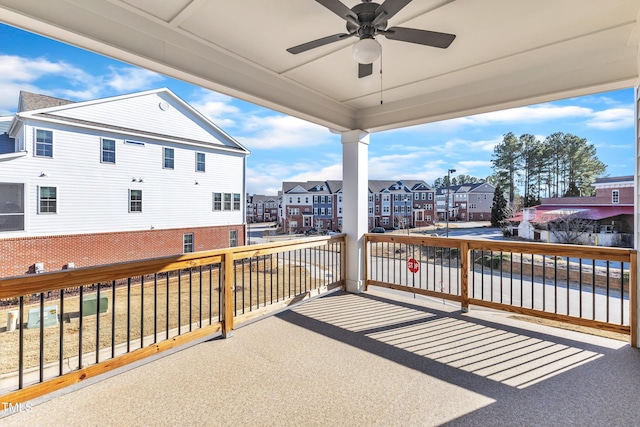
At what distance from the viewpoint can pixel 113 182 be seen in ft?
9.12

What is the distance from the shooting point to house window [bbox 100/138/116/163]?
2764mm

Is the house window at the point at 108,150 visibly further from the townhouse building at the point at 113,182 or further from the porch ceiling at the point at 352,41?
the porch ceiling at the point at 352,41

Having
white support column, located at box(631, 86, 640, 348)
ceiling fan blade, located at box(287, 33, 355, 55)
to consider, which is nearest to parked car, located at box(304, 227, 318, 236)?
ceiling fan blade, located at box(287, 33, 355, 55)

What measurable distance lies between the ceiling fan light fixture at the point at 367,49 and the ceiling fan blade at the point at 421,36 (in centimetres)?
13

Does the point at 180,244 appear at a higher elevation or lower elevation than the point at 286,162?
lower

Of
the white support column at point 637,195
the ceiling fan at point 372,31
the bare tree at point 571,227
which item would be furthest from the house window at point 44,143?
the white support column at point 637,195

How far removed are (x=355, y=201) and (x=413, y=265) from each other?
46.8 inches

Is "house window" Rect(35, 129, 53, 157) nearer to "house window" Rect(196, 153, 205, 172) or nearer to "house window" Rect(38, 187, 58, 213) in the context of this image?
"house window" Rect(38, 187, 58, 213)

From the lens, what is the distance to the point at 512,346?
97.1 inches

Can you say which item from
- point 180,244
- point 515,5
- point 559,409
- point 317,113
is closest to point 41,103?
point 180,244

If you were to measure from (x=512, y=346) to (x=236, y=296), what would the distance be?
255 cm

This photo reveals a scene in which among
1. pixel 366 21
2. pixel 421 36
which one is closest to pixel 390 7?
pixel 366 21

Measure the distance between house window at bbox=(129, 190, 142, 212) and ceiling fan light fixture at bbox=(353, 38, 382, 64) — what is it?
7.95 ft

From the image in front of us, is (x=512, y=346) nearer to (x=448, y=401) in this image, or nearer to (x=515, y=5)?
(x=448, y=401)
